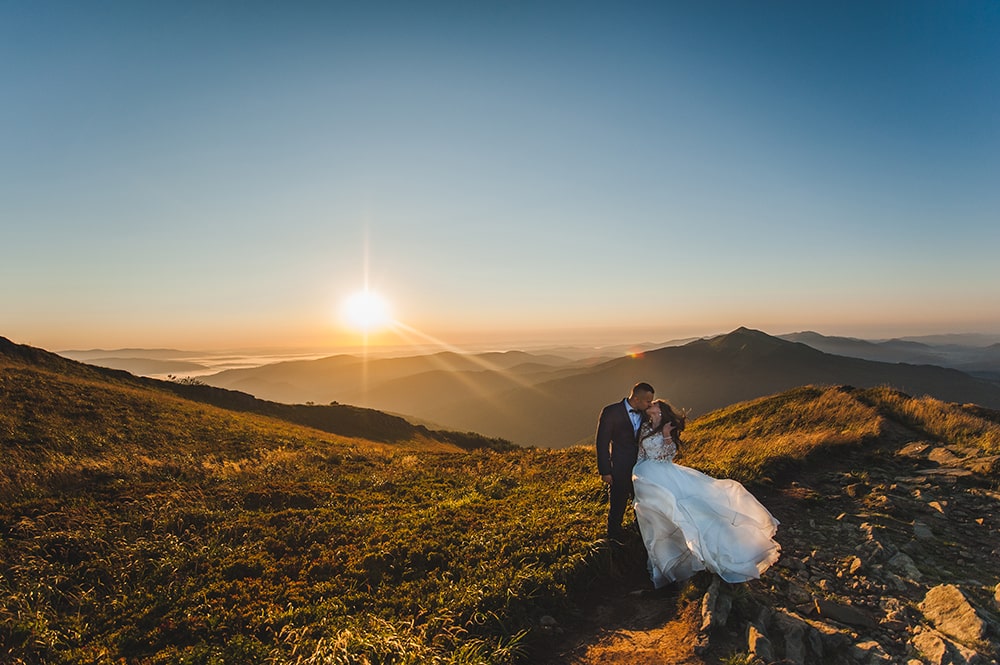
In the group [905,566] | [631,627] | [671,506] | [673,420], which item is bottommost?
[631,627]

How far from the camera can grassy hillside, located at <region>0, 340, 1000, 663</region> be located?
670 cm

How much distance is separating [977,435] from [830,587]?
484 inches

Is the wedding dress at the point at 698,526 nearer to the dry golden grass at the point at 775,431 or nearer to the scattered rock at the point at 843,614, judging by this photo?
the scattered rock at the point at 843,614

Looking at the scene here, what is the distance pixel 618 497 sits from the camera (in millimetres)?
8617

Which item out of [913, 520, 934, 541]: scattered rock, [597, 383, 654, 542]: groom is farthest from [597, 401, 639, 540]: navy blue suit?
[913, 520, 934, 541]: scattered rock

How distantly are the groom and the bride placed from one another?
1.02ft

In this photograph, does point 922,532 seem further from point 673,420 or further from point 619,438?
point 619,438

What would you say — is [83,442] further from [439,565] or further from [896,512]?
[896,512]

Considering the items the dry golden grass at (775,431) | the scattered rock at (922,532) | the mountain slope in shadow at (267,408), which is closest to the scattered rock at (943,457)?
the dry golden grass at (775,431)

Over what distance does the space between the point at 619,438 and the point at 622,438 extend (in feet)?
0.20

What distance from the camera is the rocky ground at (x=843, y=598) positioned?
18.9 feet

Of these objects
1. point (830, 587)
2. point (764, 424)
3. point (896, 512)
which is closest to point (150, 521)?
point (830, 587)

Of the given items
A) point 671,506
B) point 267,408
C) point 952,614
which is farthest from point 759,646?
point 267,408

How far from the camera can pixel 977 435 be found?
14.4 meters
